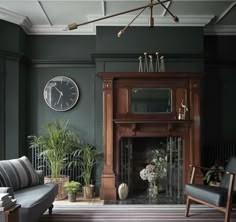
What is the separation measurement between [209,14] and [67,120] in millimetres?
2993

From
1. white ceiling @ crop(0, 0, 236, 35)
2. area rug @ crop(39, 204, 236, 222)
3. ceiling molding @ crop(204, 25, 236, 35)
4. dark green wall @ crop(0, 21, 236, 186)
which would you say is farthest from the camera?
ceiling molding @ crop(204, 25, 236, 35)

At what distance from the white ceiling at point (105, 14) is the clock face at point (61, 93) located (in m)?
0.88

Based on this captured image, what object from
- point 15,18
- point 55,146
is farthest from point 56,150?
point 15,18

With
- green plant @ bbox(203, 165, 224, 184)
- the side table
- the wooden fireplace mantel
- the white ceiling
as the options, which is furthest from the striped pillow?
green plant @ bbox(203, 165, 224, 184)

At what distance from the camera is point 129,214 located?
15.3 ft

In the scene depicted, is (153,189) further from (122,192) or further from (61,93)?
(61,93)

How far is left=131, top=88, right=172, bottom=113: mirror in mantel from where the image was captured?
18.7 feet

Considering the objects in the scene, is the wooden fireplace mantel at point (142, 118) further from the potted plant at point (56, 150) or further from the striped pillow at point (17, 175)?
the striped pillow at point (17, 175)

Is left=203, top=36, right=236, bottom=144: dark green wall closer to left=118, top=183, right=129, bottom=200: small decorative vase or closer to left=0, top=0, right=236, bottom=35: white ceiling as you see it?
left=0, top=0, right=236, bottom=35: white ceiling

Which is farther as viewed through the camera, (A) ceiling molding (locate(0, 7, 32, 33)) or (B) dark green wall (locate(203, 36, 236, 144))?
(B) dark green wall (locate(203, 36, 236, 144))

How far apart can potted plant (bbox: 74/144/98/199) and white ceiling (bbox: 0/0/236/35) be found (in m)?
2.09

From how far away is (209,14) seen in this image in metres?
5.68

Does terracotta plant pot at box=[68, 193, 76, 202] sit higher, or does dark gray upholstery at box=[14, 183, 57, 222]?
dark gray upholstery at box=[14, 183, 57, 222]

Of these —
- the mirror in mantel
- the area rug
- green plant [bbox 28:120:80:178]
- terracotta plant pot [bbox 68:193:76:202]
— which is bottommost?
the area rug
